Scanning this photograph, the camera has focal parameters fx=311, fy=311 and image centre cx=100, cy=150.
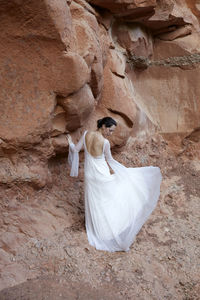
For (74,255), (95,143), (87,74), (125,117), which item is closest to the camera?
(74,255)

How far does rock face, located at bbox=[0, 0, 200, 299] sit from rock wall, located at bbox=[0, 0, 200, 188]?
0.01m

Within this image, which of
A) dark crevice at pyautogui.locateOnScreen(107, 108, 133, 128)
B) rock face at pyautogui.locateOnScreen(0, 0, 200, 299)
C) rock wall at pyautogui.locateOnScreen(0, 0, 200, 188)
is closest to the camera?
rock face at pyautogui.locateOnScreen(0, 0, 200, 299)

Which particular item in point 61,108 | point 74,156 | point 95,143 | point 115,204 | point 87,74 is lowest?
point 115,204

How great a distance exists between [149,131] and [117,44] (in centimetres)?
182

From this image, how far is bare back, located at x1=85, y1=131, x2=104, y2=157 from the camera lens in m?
3.82

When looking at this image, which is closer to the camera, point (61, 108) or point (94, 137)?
point (94, 137)

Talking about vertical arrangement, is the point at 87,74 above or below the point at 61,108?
above

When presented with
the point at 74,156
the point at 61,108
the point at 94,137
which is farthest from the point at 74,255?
the point at 61,108

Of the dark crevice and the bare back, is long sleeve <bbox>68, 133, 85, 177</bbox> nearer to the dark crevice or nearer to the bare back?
the bare back

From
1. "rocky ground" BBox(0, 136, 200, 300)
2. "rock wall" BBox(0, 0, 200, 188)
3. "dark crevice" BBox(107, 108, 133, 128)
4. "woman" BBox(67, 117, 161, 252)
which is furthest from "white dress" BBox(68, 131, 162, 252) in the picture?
"dark crevice" BBox(107, 108, 133, 128)

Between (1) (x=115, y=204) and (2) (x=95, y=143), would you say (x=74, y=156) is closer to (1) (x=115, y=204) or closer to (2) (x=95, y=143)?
(2) (x=95, y=143)

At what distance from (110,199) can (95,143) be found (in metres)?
0.72

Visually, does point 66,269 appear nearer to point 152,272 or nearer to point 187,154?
point 152,272

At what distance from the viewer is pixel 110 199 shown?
12.6 feet
